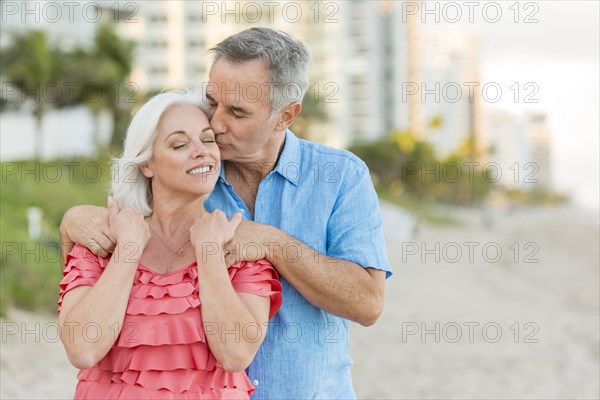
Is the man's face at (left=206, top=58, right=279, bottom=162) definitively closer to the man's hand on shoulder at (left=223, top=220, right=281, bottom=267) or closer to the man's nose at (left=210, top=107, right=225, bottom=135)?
the man's nose at (left=210, top=107, right=225, bottom=135)

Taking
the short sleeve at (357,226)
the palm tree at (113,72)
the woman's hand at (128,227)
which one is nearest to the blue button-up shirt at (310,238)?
the short sleeve at (357,226)

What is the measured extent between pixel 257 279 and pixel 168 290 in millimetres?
269

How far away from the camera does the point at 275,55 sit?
276 cm

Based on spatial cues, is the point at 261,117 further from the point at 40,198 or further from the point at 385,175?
the point at 385,175

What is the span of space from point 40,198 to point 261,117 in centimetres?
1372

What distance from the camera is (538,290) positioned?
2022cm

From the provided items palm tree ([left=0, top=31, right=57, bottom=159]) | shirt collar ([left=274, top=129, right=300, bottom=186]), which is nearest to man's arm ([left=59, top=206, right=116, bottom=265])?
shirt collar ([left=274, top=129, right=300, bottom=186])

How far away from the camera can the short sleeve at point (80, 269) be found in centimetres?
251

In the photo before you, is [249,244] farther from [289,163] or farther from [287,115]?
[287,115]

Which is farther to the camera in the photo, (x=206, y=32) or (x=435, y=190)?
(x=206, y=32)

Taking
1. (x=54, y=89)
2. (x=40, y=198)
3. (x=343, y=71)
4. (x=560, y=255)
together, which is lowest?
(x=560, y=255)

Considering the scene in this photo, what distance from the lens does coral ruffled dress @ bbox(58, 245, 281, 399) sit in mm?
2463

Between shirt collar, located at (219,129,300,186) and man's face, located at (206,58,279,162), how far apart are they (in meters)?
0.12

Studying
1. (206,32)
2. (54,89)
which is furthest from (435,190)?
(54,89)
